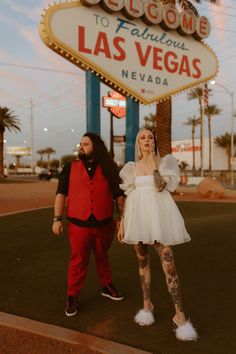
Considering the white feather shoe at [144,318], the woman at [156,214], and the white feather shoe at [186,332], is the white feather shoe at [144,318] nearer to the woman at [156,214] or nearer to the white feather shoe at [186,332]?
the woman at [156,214]

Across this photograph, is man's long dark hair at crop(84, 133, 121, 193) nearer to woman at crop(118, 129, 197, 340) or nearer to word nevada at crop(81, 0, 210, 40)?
woman at crop(118, 129, 197, 340)

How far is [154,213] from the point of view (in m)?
3.65

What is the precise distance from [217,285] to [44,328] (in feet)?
7.31

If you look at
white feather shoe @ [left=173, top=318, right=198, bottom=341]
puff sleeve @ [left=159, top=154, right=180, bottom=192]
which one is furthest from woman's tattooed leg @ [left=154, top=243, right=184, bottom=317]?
puff sleeve @ [left=159, top=154, right=180, bottom=192]

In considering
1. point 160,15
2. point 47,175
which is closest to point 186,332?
point 160,15

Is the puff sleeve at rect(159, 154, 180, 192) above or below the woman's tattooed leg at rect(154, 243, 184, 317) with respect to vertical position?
above

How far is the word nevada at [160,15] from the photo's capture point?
10781 millimetres

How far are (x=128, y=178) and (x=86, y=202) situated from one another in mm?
532

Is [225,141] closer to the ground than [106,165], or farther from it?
farther from it

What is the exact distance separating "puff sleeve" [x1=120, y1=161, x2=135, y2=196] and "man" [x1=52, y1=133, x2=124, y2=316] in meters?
0.27

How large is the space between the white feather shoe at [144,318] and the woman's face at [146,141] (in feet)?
5.00

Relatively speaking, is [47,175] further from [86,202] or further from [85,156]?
[86,202]

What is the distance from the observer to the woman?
12.0ft

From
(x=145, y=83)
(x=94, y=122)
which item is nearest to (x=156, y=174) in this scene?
(x=94, y=122)
